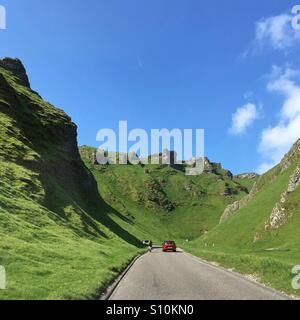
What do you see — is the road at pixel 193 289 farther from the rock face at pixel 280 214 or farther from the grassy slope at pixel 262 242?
the rock face at pixel 280 214

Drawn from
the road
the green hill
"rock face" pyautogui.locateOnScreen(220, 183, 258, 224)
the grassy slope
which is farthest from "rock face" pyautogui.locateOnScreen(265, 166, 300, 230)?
the road

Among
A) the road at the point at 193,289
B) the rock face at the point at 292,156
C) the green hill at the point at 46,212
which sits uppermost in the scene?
the rock face at the point at 292,156

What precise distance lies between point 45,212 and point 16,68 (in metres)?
85.4

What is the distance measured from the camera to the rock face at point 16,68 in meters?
132

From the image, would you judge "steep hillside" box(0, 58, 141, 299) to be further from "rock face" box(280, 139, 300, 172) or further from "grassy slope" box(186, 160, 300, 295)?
"rock face" box(280, 139, 300, 172)

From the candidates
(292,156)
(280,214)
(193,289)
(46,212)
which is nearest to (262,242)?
(280,214)

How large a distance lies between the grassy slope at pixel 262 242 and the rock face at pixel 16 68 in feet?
227

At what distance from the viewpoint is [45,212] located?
6053cm

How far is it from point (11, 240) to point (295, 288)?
73.4ft

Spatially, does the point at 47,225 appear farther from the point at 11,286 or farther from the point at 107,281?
the point at 11,286

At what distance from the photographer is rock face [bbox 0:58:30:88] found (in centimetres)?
13238

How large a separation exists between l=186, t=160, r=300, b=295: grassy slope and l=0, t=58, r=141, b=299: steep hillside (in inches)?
380

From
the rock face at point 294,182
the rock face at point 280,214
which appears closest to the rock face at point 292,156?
the rock face at point 294,182

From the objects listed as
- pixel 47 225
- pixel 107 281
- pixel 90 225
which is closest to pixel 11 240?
pixel 107 281
